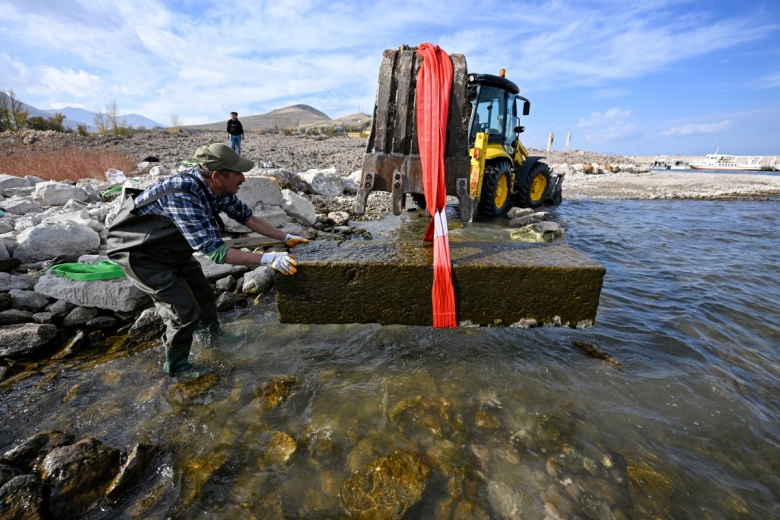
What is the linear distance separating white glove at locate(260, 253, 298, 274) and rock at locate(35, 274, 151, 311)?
1898 millimetres

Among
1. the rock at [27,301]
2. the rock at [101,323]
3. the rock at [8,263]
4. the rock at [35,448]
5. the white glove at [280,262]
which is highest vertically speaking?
the white glove at [280,262]

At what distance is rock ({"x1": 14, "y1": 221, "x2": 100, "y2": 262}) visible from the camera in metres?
3.94

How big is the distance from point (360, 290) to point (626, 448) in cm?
198

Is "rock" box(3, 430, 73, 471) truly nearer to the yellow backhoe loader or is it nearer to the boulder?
the yellow backhoe loader

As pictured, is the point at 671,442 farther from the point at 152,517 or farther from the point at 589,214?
the point at 589,214

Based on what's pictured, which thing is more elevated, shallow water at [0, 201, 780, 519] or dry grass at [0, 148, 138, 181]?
dry grass at [0, 148, 138, 181]

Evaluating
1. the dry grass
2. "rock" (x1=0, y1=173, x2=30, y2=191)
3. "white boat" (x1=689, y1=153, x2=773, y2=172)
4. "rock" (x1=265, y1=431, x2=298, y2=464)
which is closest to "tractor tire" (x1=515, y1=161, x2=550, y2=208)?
"rock" (x1=265, y1=431, x2=298, y2=464)

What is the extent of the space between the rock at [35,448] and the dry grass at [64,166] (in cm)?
1028

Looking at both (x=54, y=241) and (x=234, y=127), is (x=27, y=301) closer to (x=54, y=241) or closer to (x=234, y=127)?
(x=54, y=241)

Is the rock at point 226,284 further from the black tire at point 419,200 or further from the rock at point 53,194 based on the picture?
the black tire at point 419,200

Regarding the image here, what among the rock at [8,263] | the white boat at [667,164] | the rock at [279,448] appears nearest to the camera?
the rock at [279,448]

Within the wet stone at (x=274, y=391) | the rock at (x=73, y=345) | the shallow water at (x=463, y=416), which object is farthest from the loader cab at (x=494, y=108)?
the rock at (x=73, y=345)

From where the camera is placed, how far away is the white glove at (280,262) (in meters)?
2.41

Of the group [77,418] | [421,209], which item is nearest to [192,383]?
[77,418]
